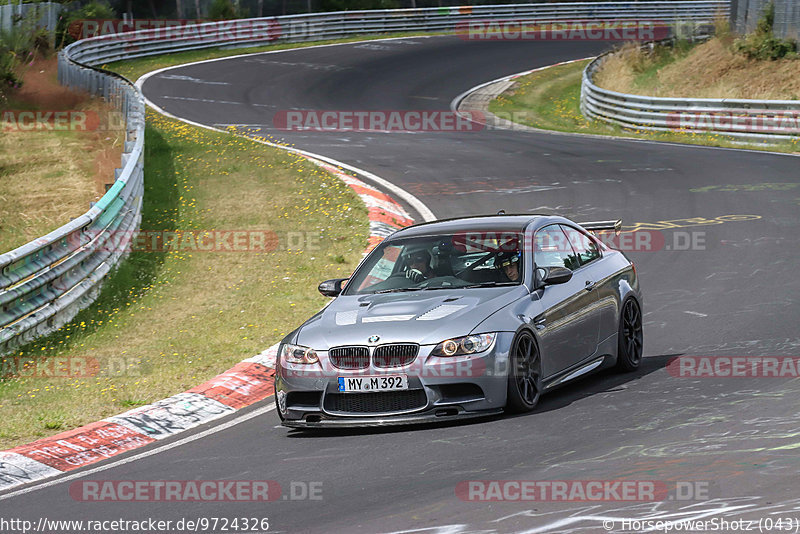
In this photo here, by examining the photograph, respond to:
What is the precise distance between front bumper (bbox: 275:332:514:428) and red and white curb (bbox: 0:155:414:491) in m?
1.60

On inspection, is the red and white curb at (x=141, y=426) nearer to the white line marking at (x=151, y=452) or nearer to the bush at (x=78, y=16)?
the white line marking at (x=151, y=452)

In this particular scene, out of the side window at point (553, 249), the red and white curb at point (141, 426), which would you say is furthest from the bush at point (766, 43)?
the red and white curb at point (141, 426)

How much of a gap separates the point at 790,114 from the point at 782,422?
18927 millimetres

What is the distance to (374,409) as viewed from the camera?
813 centimetres

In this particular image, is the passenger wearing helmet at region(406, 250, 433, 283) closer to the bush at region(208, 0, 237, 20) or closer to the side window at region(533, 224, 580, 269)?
the side window at region(533, 224, 580, 269)

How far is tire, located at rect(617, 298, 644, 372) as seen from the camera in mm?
9797

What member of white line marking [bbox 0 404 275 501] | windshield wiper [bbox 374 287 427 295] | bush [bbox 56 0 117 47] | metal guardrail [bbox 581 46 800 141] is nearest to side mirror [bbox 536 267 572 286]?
windshield wiper [bbox 374 287 427 295]

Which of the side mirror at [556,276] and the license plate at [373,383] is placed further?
the side mirror at [556,276]

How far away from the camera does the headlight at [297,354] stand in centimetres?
835

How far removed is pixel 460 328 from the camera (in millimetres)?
8141

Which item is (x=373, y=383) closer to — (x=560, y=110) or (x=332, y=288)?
(x=332, y=288)

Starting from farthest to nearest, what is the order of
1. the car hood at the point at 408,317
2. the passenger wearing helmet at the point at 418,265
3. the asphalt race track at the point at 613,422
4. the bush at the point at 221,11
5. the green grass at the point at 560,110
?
the bush at the point at 221,11
the green grass at the point at 560,110
the passenger wearing helmet at the point at 418,265
the car hood at the point at 408,317
the asphalt race track at the point at 613,422

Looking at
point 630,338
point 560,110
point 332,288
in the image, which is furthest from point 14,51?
point 630,338

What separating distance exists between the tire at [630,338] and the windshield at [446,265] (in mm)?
1285
